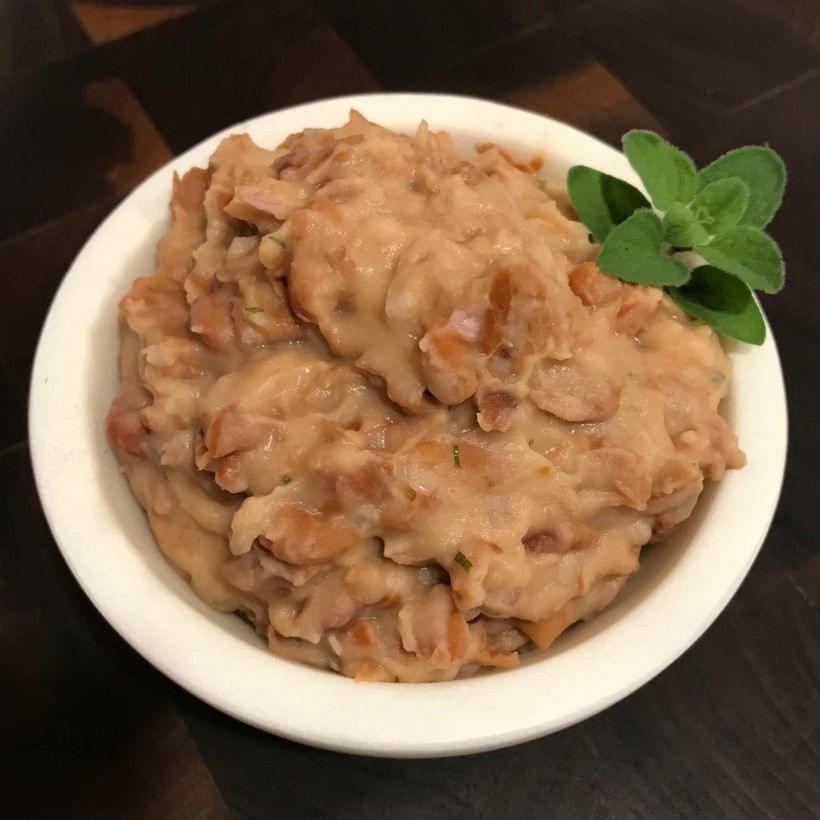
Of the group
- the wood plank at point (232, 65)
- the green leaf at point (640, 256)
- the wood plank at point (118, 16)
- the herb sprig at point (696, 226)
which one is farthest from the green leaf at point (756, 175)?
the wood plank at point (118, 16)

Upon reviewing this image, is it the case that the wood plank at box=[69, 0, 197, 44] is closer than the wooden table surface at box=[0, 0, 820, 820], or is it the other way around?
the wooden table surface at box=[0, 0, 820, 820]

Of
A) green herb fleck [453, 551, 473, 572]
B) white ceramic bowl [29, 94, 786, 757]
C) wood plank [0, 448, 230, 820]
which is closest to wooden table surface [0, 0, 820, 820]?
wood plank [0, 448, 230, 820]

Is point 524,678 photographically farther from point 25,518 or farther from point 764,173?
point 25,518

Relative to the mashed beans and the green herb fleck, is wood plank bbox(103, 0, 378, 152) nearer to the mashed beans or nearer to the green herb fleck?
the mashed beans

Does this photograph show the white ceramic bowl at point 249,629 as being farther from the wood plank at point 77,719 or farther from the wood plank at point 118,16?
the wood plank at point 118,16

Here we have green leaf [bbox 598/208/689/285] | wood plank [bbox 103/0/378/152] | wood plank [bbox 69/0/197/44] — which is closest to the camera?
green leaf [bbox 598/208/689/285]

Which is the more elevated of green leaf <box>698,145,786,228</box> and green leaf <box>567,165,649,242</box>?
green leaf <box>567,165,649,242</box>

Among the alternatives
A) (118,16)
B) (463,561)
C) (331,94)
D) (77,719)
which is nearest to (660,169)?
(463,561)
